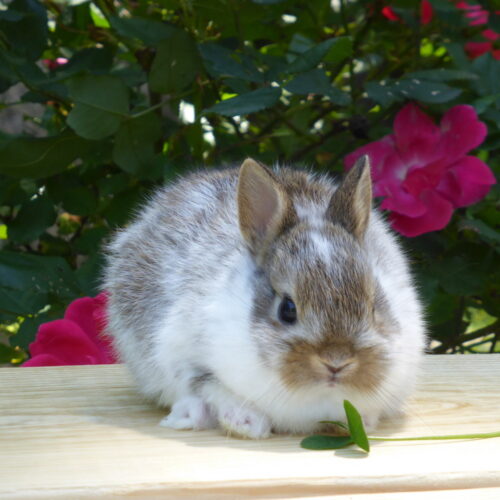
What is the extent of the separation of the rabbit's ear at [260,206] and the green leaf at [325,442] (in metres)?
0.37

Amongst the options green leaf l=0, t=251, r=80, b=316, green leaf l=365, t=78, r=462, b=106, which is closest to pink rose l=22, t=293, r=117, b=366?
green leaf l=0, t=251, r=80, b=316

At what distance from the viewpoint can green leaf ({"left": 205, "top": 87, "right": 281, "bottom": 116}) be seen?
2047 mm

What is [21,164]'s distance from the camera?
2332mm

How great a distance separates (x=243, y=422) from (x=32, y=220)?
1.16 m

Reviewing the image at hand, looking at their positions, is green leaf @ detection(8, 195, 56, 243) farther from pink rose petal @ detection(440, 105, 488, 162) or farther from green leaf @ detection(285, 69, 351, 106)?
pink rose petal @ detection(440, 105, 488, 162)

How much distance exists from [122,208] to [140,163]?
0.20 m

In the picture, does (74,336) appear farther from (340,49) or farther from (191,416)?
(340,49)

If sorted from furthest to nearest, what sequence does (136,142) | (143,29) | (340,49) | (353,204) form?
(136,142)
(143,29)
(340,49)
(353,204)

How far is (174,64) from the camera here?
2389 millimetres

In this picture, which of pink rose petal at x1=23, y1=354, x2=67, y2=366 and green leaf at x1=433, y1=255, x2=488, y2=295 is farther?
green leaf at x1=433, y1=255, x2=488, y2=295

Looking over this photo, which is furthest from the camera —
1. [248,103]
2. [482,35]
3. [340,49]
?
[482,35]

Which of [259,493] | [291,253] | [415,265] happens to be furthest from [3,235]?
[259,493]

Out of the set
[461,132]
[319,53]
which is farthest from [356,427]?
[461,132]

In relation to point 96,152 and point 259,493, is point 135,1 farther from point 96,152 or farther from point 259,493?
point 259,493
